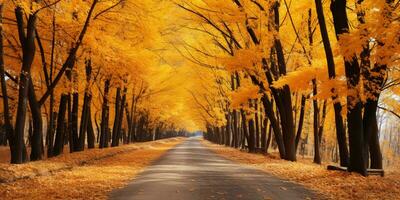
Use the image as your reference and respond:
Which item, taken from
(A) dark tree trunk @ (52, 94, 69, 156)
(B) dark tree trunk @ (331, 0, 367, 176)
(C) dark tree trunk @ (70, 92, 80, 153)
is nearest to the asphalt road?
(B) dark tree trunk @ (331, 0, 367, 176)

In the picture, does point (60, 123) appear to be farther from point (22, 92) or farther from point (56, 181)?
point (56, 181)

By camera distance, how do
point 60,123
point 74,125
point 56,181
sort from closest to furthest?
point 56,181 < point 60,123 < point 74,125

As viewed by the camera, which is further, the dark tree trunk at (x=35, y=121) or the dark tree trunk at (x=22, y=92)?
the dark tree trunk at (x=35, y=121)

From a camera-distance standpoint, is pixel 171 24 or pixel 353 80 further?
pixel 171 24

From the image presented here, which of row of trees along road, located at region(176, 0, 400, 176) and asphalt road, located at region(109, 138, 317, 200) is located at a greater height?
row of trees along road, located at region(176, 0, 400, 176)

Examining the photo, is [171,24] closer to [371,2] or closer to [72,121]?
[72,121]

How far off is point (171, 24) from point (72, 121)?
8.02 metres

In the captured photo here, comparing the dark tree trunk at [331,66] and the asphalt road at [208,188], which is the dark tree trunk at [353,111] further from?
the asphalt road at [208,188]

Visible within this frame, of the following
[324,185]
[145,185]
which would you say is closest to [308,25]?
[324,185]

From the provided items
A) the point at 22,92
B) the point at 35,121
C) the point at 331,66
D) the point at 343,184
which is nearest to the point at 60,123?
the point at 35,121

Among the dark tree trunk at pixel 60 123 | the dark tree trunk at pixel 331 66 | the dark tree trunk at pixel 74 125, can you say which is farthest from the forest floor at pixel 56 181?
the dark tree trunk at pixel 74 125

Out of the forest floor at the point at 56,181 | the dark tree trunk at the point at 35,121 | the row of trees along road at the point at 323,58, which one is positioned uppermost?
the row of trees along road at the point at 323,58

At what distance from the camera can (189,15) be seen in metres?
22.6

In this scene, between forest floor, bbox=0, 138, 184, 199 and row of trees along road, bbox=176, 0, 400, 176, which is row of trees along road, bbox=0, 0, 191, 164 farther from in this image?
row of trees along road, bbox=176, 0, 400, 176
